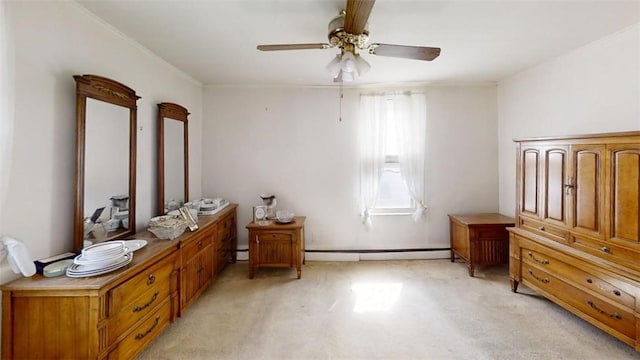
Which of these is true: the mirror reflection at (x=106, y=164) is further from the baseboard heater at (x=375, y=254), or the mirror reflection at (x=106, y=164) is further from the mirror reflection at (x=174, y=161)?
the baseboard heater at (x=375, y=254)

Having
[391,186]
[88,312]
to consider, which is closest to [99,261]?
[88,312]

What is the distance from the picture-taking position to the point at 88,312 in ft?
5.06

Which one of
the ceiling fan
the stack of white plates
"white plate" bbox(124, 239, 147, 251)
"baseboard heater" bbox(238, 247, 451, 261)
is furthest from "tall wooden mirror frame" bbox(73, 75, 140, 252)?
"baseboard heater" bbox(238, 247, 451, 261)

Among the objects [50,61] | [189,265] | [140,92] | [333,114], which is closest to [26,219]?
[50,61]

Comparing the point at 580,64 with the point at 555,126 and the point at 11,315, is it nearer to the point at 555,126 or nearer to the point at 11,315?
the point at 555,126

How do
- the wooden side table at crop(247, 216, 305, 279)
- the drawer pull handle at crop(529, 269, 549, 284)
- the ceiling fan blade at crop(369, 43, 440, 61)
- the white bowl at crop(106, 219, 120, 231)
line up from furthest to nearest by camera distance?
the wooden side table at crop(247, 216, 305, 279) → the drawer pull handle at crop(529, 269, 549, 284) → the white bowl at crop(106, 219, 120, 231) → the ceiling fan blade at crop(369, 43, 440, 61)

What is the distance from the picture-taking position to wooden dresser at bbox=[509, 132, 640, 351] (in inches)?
80.7

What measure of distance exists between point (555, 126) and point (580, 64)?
65 centimetres

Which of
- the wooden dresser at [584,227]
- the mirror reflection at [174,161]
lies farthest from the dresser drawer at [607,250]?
the mirror reflection at [174,161]

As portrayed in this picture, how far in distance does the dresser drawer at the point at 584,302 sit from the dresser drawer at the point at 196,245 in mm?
3291

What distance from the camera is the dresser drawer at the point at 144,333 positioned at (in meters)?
1.78

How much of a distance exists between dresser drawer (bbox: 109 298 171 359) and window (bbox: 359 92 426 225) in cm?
268

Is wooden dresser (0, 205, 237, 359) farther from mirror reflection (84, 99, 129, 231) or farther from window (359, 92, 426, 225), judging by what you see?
window (359, 92, 426, 225)

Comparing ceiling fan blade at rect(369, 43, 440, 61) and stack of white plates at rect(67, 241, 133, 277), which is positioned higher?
ceiling fan blade at rect(369, 43, 440, 61)
